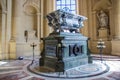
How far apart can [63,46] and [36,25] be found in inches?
226

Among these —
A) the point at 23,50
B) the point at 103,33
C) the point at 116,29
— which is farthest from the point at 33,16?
the point at 116,29

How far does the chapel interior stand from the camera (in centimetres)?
798

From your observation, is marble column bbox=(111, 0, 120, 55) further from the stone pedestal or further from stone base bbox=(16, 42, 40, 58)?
stone base bbox=(16, 42, 40, 58)

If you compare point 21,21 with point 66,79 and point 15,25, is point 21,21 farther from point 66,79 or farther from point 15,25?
point 66,79

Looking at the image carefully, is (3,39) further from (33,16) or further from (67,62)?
(67,62)

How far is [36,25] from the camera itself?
9812 millimetres

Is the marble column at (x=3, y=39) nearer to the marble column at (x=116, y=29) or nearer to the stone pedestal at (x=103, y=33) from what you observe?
the stone pedestal at (x=103, y=33)

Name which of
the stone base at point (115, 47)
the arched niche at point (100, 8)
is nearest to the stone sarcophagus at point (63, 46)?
the stone base at point (115, 47)

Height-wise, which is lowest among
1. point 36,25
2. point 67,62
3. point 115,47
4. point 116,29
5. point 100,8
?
point 67,62

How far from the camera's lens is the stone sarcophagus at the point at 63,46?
457 cm

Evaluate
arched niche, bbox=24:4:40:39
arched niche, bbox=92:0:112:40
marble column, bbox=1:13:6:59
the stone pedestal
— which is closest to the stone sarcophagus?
marble column, bbox=1:13:6:59

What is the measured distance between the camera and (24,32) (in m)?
9.18

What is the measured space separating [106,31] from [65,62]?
248 inches

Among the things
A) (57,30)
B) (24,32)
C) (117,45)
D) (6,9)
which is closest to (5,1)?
(6,9)
